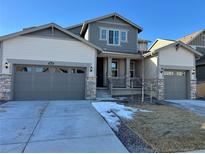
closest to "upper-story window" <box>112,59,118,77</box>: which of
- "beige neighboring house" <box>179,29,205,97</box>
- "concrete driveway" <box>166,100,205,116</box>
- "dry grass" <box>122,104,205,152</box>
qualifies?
"concrete driveway" <box>166,100,205,116</box>

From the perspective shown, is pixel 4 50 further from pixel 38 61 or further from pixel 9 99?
pixel 9 99

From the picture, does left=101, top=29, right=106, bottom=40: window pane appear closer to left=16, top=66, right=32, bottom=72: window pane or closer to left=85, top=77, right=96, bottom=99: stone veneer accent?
left=85, top=77, right=96, bottom=99: stone veneer accent

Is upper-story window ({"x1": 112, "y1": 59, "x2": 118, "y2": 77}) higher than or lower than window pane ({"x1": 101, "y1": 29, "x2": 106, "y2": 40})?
lower

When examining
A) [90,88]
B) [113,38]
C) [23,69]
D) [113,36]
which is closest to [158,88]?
[90,88]

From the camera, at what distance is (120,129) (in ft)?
19.0

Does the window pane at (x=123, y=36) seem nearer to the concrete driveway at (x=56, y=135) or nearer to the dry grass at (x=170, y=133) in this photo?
the dry grass at (x=170, y=133)

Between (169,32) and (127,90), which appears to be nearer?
(127,90)

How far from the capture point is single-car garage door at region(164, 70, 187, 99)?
14438mm

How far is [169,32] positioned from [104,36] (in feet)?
46.0

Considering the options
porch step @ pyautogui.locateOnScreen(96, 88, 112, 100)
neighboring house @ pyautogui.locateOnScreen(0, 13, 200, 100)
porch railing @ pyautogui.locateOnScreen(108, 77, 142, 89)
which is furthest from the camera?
porch railing @ pyautogui.locateOnScreen(108, 77, 142, 89)

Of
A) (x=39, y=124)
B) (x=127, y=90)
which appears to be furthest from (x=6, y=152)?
(x=127, y=90)

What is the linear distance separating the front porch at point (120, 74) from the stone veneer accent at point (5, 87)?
7.48 meters

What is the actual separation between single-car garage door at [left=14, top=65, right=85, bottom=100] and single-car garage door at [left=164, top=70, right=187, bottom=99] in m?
7.03

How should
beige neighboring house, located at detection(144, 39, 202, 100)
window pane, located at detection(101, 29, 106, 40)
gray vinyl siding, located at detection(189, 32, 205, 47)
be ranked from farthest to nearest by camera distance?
1. gray vinyl siding, located at detection(189, 32, 205, 47)
2. window pane, located at detection(101, 29, 106, 40)
3. beige neighboring house, located at detection(144, 39, 202, 100)
